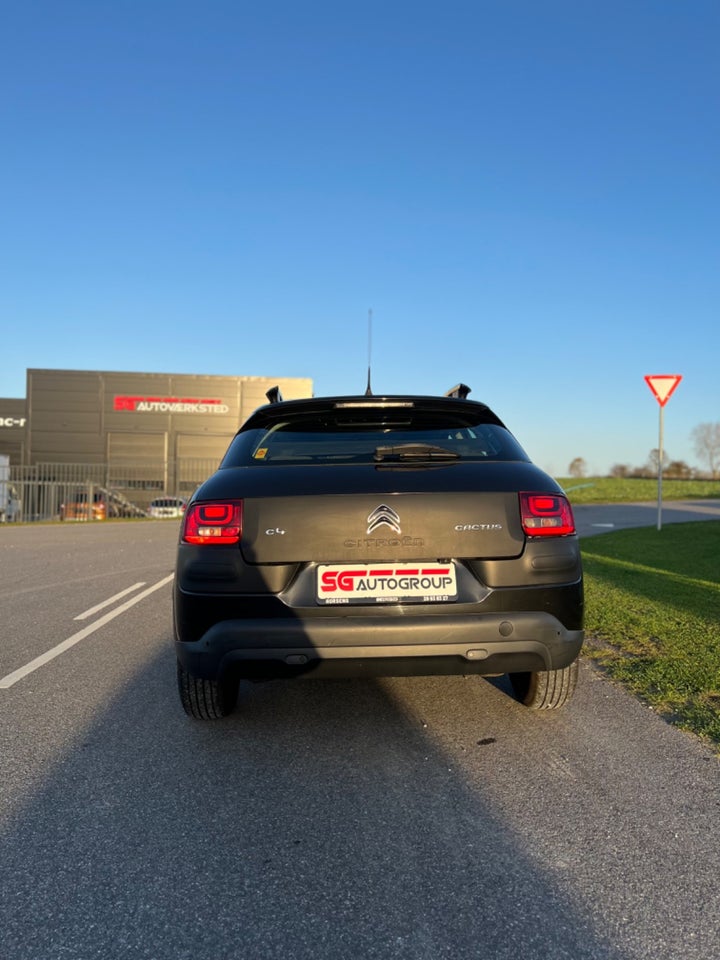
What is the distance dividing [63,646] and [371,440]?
→ 3.32 metres

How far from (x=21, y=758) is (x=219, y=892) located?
1488 millimetres

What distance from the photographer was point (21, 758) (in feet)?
10.3

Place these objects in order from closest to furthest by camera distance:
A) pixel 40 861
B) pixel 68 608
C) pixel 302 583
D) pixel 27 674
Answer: pixel 40 861 → pixel 302 583 → pixel 27 674 → pixel 68 608

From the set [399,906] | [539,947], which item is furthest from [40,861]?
[539,947]

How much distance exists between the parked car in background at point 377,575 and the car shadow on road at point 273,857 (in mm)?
435

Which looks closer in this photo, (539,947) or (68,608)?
(539,947)

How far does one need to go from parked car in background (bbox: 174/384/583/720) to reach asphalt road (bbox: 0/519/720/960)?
17.6 inches

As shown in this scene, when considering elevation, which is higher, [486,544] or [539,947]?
[486,544]

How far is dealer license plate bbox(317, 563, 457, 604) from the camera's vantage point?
117 inches

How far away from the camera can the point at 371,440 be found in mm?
3467

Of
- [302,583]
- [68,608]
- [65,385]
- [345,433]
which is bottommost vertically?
[68,608]

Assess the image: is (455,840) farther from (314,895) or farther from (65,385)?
(65,385)

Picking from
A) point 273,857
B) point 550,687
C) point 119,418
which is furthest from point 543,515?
point 119,418

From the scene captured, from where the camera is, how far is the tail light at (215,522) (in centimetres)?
305
